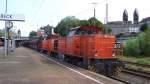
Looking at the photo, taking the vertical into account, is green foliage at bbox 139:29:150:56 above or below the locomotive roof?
Result: below

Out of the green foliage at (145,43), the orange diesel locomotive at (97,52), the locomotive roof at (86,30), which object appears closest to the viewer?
the orange diesel locomotive at (97,52)

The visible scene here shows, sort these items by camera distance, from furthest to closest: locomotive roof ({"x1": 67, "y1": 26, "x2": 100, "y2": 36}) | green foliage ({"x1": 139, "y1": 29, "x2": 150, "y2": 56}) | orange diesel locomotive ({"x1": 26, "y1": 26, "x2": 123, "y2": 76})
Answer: green foliage ({"x1": 139, "y1": 29, "x2": 150, "y2": 56}) < locomotive roof ({"x1": 67, "y1": 26, "x2": 100, "y2": 36}) < orange diesel locomotive ({"x1": 26, "y1": 26, "x2": 123, "y2": 76})

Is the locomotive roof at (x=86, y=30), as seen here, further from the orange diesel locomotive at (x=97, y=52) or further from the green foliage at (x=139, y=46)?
the green foliage at (x=139, y=46)

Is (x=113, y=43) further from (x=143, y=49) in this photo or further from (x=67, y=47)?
(x=143, y=49)

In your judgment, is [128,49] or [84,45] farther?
[128,49]

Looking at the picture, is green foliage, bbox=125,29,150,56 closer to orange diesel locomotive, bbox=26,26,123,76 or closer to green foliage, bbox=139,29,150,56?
green foliage, bbox=139,29,150,56

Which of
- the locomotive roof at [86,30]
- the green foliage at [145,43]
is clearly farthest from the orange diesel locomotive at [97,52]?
the green foliage at [145,43]

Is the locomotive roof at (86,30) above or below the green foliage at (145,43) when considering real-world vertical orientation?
above

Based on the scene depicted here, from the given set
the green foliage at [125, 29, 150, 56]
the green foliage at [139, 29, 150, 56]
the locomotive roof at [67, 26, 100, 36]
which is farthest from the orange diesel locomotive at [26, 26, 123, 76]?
the green foliage at [139, 29, 150, 56]

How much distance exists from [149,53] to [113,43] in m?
30.9

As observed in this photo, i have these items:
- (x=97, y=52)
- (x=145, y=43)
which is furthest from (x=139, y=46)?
(x=97, y=52)

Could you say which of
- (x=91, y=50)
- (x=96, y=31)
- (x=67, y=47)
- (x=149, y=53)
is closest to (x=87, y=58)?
(x=91, y=50)

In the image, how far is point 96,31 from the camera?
2488 cm

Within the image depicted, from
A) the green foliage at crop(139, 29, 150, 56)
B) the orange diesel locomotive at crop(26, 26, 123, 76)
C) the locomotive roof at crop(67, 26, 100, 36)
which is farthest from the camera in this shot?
the green foliage at crop(139, 29, 150, 56)
